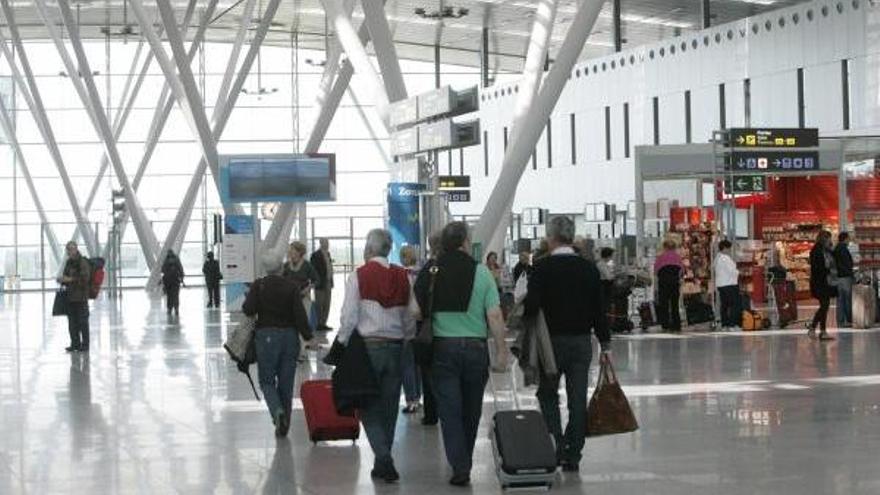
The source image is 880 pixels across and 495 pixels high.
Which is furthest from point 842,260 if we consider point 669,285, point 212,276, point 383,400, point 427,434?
point 212,276

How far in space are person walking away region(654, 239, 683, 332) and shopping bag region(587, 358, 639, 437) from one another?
16.0 m

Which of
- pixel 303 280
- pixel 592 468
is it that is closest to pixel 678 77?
pixel 303 280

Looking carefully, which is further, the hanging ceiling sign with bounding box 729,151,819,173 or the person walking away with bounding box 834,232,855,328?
the hanging ceiling sign with bounding box 729,151,819,173

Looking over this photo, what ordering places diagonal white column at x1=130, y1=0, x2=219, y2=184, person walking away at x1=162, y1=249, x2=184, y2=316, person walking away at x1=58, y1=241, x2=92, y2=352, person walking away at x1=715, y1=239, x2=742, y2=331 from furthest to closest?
person walking away at x1=162, y1=249, x2=184, y2=316, diagonal white column at x1=130, y1=0, x2=219, y2=184, person walking away at x1=715, y1=239, x2=742, y2=331, person walking away at x1=58, y1=241, x2=92, y2=352

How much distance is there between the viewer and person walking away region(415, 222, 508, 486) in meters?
10.4

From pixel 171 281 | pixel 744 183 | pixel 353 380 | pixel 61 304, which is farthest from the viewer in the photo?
pixel 171 281

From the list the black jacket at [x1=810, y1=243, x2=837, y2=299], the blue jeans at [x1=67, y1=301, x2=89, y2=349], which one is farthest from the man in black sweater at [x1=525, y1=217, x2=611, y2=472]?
the blue jeans at [x1=67, y1=301, x2=89, y2=349]

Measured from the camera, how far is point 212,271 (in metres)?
43.6

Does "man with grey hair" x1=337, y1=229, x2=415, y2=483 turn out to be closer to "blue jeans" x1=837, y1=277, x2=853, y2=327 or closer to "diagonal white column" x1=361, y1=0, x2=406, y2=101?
"diagonal white column" x1=361, y1=0, x2=406, y2=101

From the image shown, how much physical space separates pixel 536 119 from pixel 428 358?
14.8 metres

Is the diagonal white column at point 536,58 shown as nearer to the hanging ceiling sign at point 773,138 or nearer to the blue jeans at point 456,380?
the hanging ceiling sign at point 773,138

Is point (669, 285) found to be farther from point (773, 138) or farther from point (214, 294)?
point (214, 294)

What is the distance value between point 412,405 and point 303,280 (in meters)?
7.34

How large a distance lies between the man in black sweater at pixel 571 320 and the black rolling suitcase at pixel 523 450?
58 centimetres
